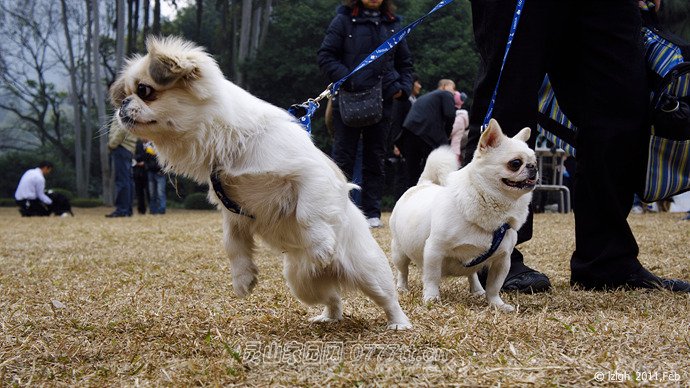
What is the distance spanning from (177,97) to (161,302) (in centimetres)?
144

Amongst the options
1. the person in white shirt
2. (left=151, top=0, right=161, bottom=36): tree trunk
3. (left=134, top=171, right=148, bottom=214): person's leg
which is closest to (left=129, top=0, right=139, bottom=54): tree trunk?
(left=151, top=0, right=161, bottom=36): tree trunk

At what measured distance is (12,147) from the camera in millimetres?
26281

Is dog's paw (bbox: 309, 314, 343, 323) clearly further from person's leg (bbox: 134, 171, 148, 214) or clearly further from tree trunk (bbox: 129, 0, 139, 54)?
tree trunk (bbox: 129, 0, 139, 54)

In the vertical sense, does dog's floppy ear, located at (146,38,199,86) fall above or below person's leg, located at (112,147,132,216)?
above

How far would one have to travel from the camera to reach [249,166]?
2531 millimetres

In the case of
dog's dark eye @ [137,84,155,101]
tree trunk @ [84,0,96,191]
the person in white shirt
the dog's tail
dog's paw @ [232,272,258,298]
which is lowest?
the person in white shirt

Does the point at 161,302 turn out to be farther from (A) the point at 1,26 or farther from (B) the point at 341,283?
(A) the point at 1,26

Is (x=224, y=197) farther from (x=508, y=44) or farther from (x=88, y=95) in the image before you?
(x=88, y=95)

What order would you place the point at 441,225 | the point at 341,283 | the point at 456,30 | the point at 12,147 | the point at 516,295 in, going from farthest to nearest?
the point at 12,147 < the point at 456,30 < the point at 516,295 < the point at 441,225 < the point at 341,283

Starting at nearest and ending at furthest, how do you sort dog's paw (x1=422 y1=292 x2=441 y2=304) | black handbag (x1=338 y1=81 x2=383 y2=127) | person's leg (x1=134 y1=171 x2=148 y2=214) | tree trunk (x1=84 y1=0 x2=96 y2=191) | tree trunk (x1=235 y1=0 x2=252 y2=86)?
dog's paw (x1=422 y1=292 x2=441 y2=304), black handbag (x1=338 y1=81 x2=383 y2=127), person's leg (x1=134 y1=171 x2=148 y2=214), tree trunk (x1=235 y1=0 x2=252 y2=86), tree trunk (x1=84 y1=0 x2=96 y2=191)

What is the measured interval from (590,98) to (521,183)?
72 cm

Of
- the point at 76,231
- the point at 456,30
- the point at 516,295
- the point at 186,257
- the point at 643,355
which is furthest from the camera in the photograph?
the point at 456,30

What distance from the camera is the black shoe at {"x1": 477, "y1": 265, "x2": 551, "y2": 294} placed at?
3746mm

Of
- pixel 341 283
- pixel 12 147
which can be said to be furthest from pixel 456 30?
pixel 341 283
